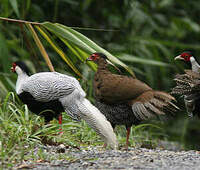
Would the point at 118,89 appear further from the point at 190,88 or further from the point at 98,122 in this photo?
the point at 190,88

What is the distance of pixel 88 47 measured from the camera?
5.01 m

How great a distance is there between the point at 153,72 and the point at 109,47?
1129 mm

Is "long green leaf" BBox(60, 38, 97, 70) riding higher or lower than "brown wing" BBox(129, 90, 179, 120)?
higher

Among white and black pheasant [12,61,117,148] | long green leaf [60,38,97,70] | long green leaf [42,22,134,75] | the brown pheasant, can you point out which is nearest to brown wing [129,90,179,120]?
the brown pheasant

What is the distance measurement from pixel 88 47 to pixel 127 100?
69cm

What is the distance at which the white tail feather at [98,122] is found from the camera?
175 inches

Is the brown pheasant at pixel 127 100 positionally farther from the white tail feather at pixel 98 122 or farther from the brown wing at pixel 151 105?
the white tail feather at pixel 98 122

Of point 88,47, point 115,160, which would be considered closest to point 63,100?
point 88,47

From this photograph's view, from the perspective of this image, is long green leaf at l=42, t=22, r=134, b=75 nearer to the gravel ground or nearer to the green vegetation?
the green vegetation

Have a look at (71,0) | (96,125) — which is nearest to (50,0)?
(71,0)

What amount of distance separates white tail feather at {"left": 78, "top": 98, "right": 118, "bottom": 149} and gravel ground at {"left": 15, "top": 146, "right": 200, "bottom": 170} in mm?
108

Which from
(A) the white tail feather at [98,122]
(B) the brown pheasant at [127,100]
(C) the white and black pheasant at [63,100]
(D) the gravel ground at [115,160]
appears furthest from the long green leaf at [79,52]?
(D) the gravel ground at [115,160]

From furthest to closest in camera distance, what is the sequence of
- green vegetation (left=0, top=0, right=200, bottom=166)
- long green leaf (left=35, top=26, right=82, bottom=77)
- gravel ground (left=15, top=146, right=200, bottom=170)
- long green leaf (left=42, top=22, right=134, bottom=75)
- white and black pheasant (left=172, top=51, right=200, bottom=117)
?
long green leaf (left=35, top=26, right=82, bottom=77) < white and black pheasant (left=172, top=51, right=200, bottom=117) < long green leaf (left=42, top=22, right=134, bottom=75) < green vegetation (left=0, top=0, right=200, bottom=166) < gravel ground (left=15, top=146, right=200, bottom=170)

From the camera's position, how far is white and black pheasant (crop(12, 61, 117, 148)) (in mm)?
4484
